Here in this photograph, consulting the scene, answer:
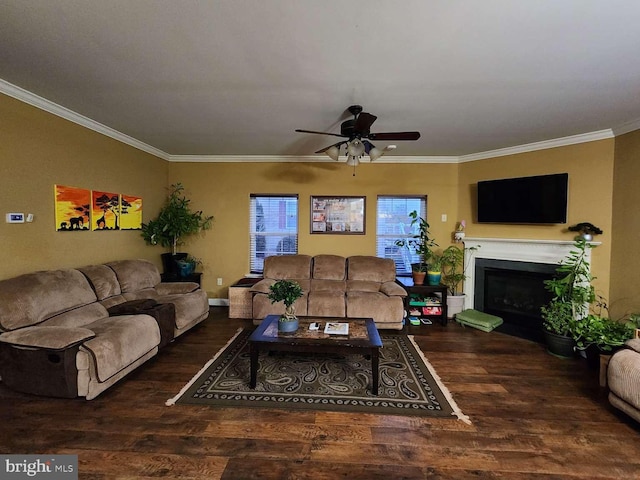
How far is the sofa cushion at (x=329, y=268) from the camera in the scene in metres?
4.54

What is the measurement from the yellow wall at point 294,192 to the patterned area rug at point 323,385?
2.08m

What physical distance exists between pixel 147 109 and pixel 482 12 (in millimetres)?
3041

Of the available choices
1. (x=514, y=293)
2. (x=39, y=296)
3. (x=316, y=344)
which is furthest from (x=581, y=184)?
(x=39, y=296)

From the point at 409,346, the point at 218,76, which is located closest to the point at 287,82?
the point at 218,76

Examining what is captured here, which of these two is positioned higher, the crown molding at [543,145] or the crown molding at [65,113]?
the crown molding at [65,113]

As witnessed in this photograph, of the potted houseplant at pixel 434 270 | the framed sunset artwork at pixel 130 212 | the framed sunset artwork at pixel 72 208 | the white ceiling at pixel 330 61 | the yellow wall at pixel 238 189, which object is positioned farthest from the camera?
the potted houseplant at pixel 434 270

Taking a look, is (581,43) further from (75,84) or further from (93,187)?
(93,187)

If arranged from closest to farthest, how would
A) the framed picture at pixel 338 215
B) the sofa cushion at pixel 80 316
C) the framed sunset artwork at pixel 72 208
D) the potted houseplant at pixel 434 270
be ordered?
the sofa cushion at pixel 80 316, the framed sunset artwork at pixel 72 208, the potted houseplant at pixel 434 270, the framed picture at pixel 338 215

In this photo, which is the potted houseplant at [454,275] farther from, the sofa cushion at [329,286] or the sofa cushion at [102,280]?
the sofa cushion at [102,280]

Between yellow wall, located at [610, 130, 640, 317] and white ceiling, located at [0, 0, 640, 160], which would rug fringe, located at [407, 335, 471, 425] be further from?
white ceiling, located at [0, 0, 640, 160]

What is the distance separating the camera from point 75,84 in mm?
2482

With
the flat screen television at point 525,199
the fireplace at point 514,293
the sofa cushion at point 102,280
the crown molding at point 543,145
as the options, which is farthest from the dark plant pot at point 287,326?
the crown molding at point 543,145

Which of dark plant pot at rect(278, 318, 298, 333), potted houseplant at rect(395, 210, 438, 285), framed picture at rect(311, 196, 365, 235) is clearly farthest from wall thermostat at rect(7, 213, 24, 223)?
potted houseplant at rect(395, 210, 438, 285)

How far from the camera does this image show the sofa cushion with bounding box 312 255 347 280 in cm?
454
